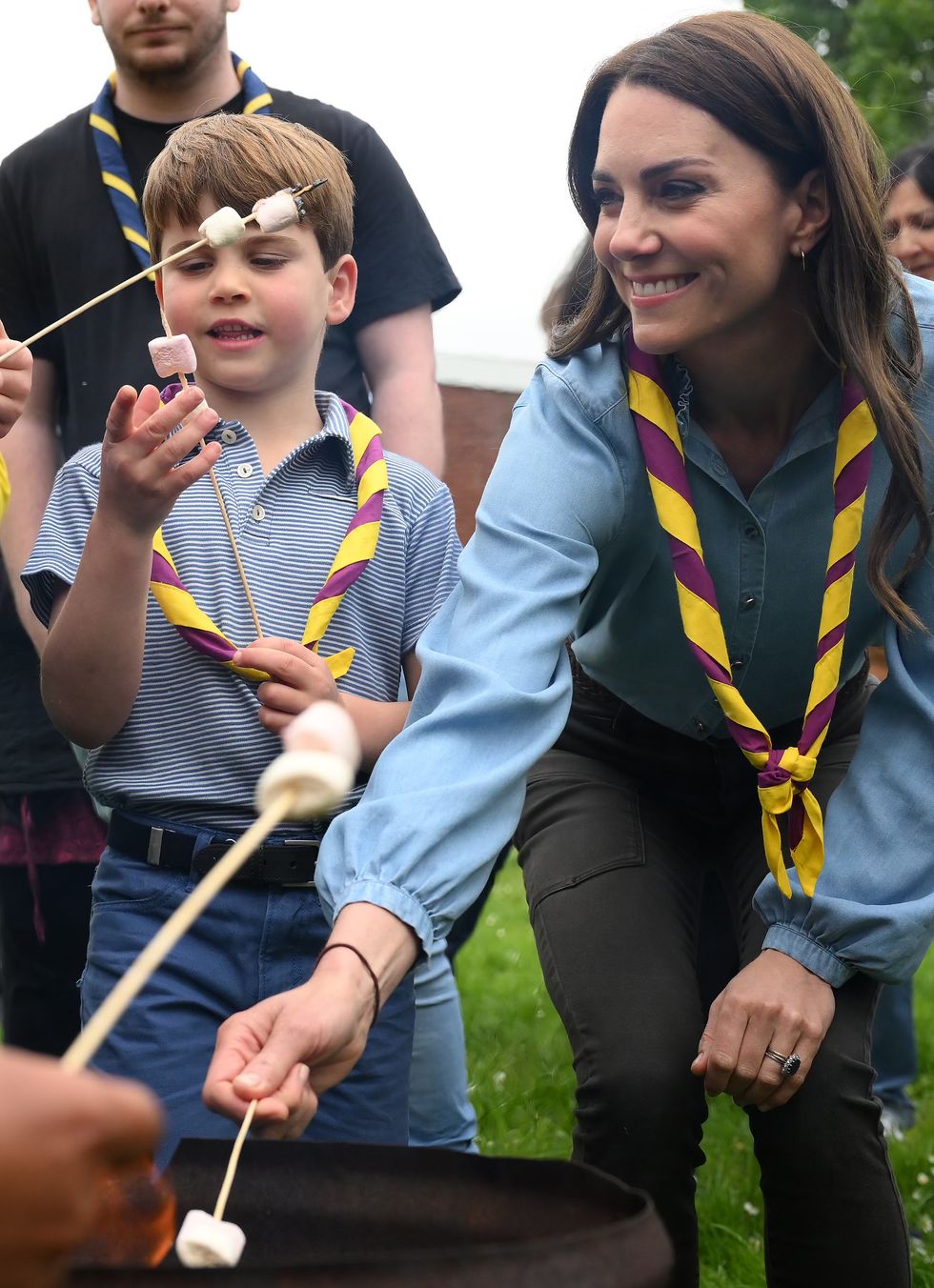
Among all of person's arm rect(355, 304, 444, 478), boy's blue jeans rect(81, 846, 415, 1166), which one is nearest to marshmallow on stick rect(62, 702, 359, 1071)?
boy's blue jeans rect(81, 846, 415, 1166)

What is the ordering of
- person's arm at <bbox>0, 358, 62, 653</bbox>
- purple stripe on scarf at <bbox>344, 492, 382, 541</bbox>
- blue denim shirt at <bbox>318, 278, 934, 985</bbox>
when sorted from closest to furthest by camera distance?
blue denim shirt at <bbox>318, 278, 934, 985</bbox> < purple stripe on scarf at <bbox>344, 492, 382, 541</bbox> < person's arm at <bbox>0, 358, 62, 653</bbox>

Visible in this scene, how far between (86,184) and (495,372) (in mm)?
3802

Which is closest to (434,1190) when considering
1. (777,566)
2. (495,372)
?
(777,566)

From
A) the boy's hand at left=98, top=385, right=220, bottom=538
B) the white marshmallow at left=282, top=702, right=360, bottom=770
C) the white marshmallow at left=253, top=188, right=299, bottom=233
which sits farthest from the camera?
the white marshmallow at left=253, top=188, right=299, bottom=233

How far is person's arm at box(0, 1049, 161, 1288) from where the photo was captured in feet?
2.49

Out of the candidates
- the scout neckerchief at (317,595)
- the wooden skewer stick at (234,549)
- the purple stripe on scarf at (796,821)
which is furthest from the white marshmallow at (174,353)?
the purple stripe on scarf at (796,821)

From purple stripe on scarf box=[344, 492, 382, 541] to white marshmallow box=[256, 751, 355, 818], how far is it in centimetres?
121

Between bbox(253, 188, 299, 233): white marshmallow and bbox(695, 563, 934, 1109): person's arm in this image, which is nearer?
bbox(695, 563, 934, 1109): person's arm

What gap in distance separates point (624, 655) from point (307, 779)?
1427 mm

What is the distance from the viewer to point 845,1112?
198 cm

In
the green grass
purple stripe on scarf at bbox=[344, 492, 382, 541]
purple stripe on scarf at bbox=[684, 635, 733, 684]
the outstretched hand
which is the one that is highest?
purple stripe on scarf at bbox=[344, 492, 382, 541]

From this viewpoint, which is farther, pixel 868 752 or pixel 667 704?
pixel 667 704

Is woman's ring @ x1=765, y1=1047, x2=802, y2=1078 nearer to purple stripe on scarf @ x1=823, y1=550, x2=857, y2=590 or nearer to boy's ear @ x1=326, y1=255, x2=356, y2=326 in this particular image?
purple stripe on scarf @ x1=823, y1=550, x2=857, y2=590

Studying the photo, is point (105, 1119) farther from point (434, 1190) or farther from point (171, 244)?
point (171, 244)
